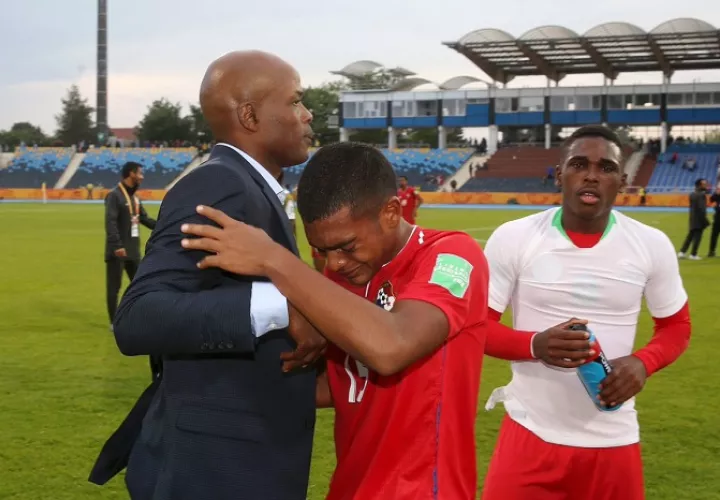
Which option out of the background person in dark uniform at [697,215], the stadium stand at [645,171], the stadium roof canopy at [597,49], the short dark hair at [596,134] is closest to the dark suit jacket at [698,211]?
the background person in dark uniform at [697,215]

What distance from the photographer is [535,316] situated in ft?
11.0

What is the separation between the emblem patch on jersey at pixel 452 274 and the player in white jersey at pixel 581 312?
119 centimetres

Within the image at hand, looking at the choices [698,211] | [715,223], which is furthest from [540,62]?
[698,211]

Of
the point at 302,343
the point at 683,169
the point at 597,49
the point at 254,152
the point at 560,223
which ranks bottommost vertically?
the point at 302,343

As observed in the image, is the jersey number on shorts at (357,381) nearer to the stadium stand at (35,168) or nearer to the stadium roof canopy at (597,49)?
the stadium roof canopy at (597,49)

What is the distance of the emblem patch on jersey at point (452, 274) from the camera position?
2.00m

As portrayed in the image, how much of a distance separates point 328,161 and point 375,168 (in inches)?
4.7

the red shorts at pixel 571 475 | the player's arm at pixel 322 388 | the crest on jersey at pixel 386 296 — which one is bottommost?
the red shorts at pixel 571 475

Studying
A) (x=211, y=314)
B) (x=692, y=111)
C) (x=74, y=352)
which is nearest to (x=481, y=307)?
(x=211, y=314)

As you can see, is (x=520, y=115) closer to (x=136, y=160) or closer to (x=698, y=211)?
(x=136, y=160)

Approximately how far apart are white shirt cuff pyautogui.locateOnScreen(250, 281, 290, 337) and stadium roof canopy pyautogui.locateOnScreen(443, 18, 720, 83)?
55.4 m

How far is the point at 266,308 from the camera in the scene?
192 cm

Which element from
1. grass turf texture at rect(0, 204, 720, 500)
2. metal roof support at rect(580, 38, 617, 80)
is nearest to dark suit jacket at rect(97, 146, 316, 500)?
grass turf texture at rect(0, 204, 720, 500)

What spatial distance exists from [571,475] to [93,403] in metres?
5.00
